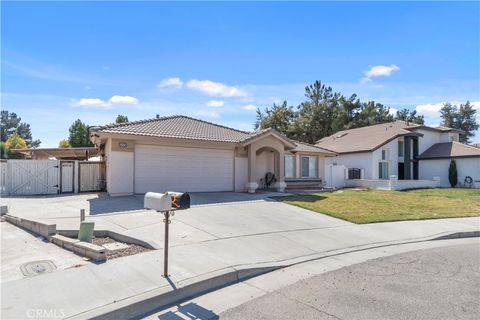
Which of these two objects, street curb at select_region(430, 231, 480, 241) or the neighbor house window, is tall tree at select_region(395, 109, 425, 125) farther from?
street curb at select_region(430, 231, 480, 241)

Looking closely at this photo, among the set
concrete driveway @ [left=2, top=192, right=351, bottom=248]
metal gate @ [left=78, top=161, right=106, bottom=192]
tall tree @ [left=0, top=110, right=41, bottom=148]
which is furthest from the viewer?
tall tree @ [left=0, top=110, right=41, bottom=148]

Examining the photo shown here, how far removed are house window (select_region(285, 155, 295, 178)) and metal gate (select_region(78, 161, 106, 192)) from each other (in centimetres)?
1151

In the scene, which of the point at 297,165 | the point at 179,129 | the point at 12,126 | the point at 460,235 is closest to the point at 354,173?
the point at 297,165

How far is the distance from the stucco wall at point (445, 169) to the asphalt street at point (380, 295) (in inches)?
1067

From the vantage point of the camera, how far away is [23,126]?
271 feet

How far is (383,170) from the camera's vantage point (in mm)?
31344

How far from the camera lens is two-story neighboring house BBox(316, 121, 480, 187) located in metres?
30.2

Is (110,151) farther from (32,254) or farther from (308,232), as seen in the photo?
(308,232)

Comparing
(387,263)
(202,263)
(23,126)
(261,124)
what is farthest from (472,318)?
(23,126)

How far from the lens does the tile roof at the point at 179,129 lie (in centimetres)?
1642

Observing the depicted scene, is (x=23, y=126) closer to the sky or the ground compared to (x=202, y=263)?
closer to the sky

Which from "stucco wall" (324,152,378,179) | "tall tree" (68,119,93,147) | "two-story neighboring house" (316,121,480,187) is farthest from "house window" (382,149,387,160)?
"tall tree" (68,119,93,147)

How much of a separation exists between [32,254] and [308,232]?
697 centimetres

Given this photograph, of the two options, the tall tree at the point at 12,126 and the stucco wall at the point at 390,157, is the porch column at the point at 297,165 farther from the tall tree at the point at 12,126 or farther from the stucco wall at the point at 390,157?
the tall tree at the point at 12,126
